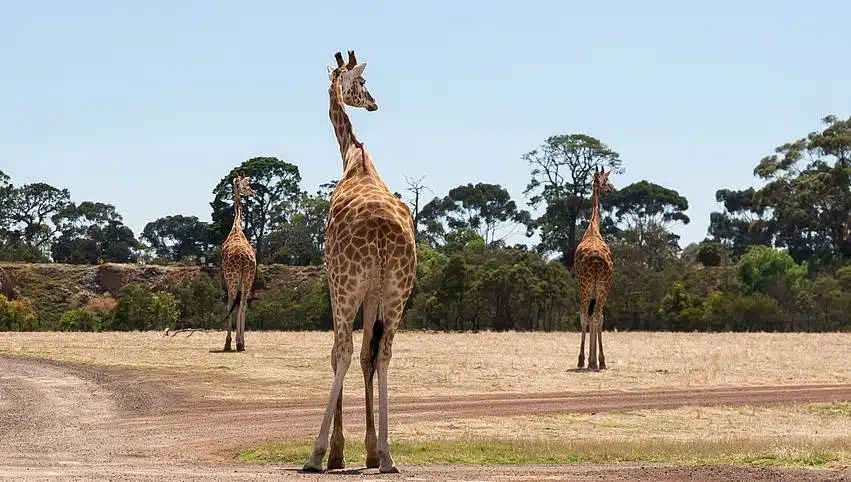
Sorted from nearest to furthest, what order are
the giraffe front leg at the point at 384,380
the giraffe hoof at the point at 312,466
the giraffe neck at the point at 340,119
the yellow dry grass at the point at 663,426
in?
the giraffe hoof at the point at 312,466 → the giraffe front leg at the point at 384,380 → the giraffe neck at the point at 340,119 → the yellow dry grass at the point at 663,426

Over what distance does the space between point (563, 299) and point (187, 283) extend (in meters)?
29.7

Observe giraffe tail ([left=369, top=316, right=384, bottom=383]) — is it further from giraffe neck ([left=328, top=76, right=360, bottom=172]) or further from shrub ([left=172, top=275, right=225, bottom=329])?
shrub ([left=172, top=275, right=225, bottom=329])

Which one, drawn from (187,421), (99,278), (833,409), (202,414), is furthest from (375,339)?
(99,278)

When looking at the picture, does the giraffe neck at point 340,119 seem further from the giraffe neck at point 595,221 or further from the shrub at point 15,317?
the shrub at point 15,317

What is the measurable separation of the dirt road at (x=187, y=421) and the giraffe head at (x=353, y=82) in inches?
206

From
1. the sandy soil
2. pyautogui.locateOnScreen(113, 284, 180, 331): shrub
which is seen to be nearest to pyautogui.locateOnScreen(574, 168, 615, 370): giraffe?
the sandy soil

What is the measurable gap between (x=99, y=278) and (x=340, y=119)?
88590mm

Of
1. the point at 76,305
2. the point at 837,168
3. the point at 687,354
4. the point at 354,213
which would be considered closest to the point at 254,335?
the point at 687,354

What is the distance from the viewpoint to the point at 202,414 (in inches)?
909

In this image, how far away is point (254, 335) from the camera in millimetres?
50594

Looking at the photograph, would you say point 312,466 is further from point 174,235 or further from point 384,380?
point 174,235

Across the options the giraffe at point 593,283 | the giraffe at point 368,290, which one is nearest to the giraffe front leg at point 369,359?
the giraffe at point 368,290

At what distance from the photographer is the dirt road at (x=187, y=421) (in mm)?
13961

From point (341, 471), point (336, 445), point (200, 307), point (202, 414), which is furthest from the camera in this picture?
point (200, 307)
